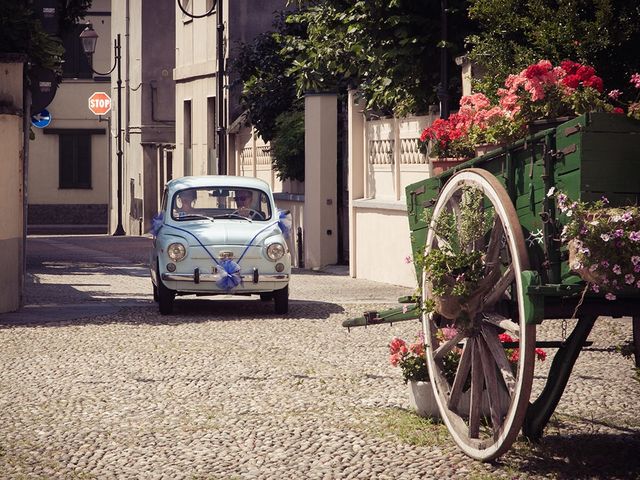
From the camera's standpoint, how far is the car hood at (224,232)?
568 inches

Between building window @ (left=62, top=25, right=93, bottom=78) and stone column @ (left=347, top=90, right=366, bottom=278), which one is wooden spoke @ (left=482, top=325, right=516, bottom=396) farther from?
building window @ (left=62, top=25, right=93, bottom=78)

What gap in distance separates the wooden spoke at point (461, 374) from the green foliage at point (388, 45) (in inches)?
394

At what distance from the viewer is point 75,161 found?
48.0 m

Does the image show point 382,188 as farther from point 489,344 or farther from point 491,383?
point 491,383

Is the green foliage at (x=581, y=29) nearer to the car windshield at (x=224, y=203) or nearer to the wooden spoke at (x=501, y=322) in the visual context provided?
the car windshield at (x=224, y=203)

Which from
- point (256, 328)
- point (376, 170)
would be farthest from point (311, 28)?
point (256, 328)

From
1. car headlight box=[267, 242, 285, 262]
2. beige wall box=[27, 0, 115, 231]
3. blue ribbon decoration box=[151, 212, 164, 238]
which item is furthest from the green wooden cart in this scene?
beige wall box=[27, 0, 115, 231]

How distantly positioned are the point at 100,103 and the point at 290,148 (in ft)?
76.2

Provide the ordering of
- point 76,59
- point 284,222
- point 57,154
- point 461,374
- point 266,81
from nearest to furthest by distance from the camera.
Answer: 1. point 461,374
2. point 284,222
3. point 266,81
4. point 57,154
5. point 76,59

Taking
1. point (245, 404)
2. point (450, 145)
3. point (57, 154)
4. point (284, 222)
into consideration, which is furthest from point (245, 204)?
point (57, 154)

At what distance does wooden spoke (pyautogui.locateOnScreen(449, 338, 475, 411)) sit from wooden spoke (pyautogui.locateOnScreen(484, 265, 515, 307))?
289 mm

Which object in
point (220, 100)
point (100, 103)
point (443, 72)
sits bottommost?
point (443, 72)

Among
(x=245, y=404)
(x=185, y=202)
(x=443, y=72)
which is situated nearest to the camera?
(x=245, y=404)

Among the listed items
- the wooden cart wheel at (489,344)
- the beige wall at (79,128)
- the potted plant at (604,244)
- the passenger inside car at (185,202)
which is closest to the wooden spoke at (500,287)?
the wooden cart wheel at (489,344)
